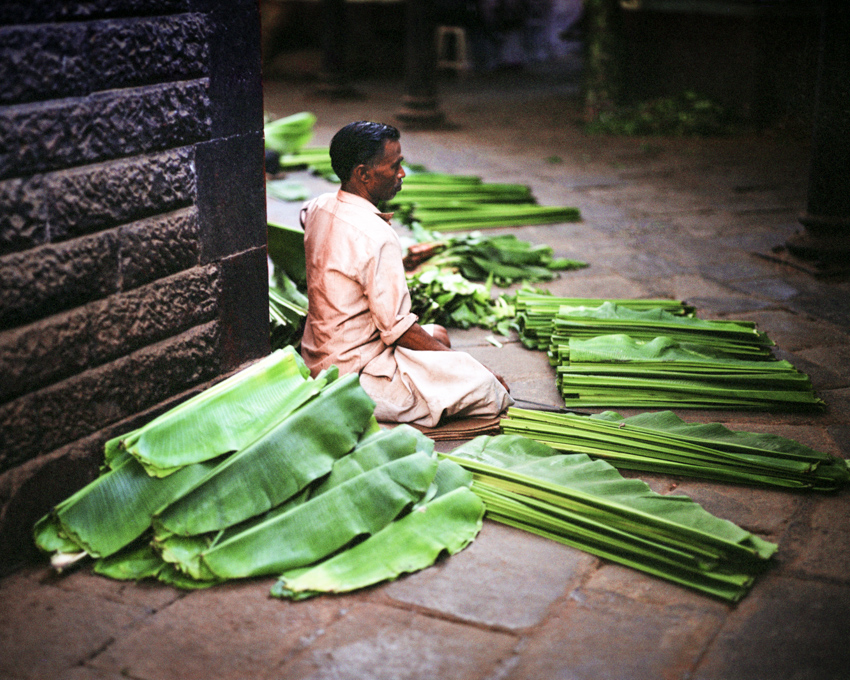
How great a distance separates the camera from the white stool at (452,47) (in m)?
16.1

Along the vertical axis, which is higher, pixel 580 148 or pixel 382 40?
pixel 382 40

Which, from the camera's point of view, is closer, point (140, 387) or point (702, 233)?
point (140, 387)

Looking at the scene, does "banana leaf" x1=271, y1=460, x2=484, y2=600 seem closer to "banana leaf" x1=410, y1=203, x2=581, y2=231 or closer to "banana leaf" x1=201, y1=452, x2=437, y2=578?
"banana leaf" x1=201, y1=452, x2=437, y2=578

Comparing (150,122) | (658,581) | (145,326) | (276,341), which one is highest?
(150,122)

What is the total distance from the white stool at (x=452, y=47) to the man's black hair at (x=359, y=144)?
44.3ft

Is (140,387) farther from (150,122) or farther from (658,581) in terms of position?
(658,581)

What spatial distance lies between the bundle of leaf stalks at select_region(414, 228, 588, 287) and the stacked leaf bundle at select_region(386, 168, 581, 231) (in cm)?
55

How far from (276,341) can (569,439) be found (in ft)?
4.95

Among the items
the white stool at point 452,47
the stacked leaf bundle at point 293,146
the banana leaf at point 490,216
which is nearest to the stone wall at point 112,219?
the banana leaf at point 490,216

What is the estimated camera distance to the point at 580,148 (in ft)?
33.4

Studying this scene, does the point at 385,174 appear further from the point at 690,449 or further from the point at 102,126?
the point at 690,449

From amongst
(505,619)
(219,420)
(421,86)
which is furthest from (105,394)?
(421,86)

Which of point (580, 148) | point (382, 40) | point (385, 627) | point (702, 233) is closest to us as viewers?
point (385, 627)

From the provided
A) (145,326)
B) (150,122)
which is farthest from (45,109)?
(145,326)
